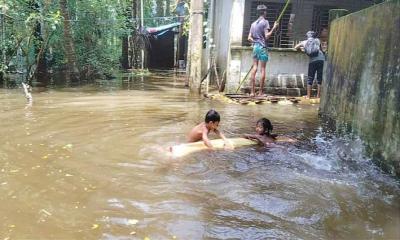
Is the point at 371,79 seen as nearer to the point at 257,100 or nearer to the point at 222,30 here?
→ the point at 257,100

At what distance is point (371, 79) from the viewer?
21.4 feet

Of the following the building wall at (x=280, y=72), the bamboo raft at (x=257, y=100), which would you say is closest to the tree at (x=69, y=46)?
the building wall at (x=280, y=72)

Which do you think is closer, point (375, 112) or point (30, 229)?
point (30, 229)

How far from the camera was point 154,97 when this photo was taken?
43.0 feet

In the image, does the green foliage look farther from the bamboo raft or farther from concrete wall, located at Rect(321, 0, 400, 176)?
concrete wall, located at Rect(321, 0, 400, 176)

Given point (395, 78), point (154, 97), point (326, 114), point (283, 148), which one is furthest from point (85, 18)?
point (395, 78)

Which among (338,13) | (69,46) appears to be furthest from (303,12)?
(69,46)

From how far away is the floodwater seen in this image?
3889 mm

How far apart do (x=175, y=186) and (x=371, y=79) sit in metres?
3.57

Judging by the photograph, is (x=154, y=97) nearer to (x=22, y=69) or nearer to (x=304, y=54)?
(x=304, y=54)

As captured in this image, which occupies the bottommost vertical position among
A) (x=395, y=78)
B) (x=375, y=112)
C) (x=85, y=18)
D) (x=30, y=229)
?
(x=30, y=229)

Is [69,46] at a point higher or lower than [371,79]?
higher

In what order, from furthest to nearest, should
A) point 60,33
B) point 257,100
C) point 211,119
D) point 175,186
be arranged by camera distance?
point 60,33
point 257,100
point 211,119
point 175,186

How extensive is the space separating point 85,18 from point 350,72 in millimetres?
13204
